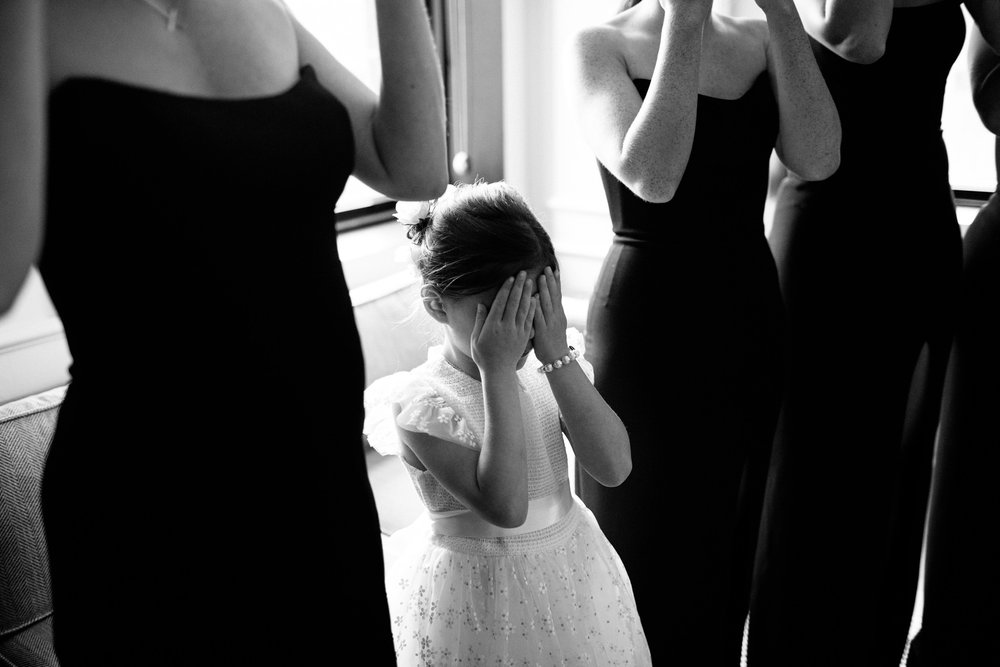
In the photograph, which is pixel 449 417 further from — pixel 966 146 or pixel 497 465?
pixel 966 146

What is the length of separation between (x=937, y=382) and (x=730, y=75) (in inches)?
26.3

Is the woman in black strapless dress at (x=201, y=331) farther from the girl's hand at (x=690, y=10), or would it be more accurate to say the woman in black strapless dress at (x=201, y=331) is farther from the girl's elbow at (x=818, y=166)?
the girl's elbow at (x=818, y=166)

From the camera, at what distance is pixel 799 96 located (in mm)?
Result: 1241

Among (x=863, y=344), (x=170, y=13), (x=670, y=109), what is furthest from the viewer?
(x=863, y=344)

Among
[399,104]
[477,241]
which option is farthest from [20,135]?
[477,241]

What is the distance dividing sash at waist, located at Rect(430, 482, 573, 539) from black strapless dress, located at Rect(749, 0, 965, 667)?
565 millimetres

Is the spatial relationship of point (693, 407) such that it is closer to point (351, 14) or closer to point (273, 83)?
point (273, 83)

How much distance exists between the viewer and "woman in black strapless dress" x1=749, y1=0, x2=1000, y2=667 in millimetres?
1353

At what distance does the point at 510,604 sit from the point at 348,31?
170 centimetres

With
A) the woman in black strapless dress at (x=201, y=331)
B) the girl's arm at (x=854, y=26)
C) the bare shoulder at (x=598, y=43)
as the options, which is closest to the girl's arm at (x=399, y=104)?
the woman in black strapless dress at (x=201, y=331)

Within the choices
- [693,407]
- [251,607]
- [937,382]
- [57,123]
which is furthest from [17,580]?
[937,382]

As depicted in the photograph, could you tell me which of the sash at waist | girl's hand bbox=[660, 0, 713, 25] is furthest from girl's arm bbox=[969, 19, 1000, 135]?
the sash at waist

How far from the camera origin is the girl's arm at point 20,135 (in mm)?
574

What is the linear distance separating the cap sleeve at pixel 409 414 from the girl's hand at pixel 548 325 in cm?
14
